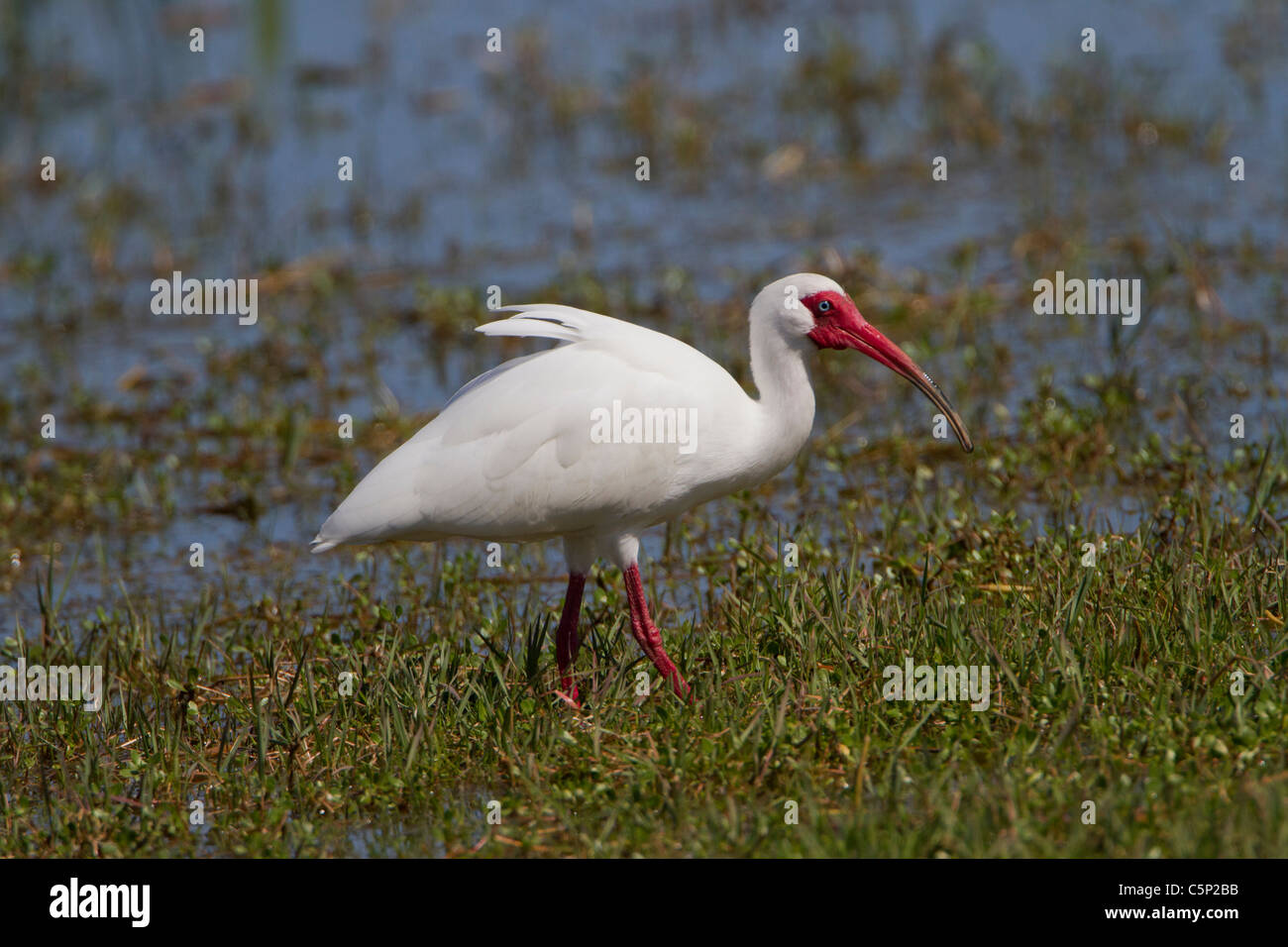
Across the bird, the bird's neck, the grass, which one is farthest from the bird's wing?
the grass

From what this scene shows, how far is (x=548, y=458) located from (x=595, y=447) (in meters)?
0.16

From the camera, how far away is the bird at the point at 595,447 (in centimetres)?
582

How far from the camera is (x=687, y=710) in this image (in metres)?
5.53

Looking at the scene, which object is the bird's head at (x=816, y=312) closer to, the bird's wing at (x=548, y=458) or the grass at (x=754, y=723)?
the bird's wing at (x=548, y=458)

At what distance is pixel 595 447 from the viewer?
580cm

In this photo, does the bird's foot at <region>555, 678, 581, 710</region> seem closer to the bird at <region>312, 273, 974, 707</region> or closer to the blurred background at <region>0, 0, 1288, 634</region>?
the bird at <region>312, 273, 974, 707</region>

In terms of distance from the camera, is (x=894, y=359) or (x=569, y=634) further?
(x=894, y=359)

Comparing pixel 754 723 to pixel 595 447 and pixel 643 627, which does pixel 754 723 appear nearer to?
pixel 643 627

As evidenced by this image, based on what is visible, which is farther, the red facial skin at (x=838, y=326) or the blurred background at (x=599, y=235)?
the blurred background at (x=599, y=235)

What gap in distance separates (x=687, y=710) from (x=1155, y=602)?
1.44 meters

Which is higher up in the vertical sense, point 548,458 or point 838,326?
point 838,326

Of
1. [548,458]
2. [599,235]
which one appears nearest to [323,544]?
[548,458]

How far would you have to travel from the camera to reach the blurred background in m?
8.27

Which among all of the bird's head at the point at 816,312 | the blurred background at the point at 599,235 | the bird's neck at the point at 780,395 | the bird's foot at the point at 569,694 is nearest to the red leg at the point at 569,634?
the bird's foot at the point at 569,694
